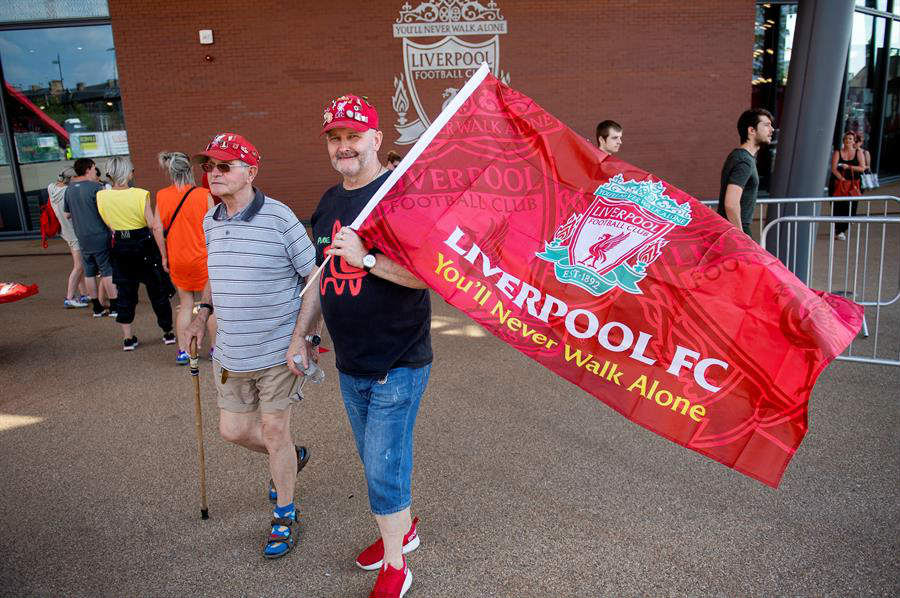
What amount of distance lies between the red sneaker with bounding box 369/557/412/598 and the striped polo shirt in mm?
1118

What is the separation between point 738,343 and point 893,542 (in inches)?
72.8

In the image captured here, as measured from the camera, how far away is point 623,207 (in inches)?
101

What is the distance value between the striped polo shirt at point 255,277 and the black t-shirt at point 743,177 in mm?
3733

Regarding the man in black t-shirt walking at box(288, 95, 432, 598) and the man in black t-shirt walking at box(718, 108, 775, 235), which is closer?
the man in black t-shirt walking at box(288, 95, 432, 598)

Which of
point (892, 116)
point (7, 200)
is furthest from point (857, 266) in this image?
point (7, 200)

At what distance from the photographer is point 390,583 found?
2.98 metres

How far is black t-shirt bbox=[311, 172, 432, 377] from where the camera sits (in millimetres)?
2814

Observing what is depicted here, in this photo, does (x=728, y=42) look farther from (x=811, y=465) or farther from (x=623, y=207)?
(x=623, y=207)

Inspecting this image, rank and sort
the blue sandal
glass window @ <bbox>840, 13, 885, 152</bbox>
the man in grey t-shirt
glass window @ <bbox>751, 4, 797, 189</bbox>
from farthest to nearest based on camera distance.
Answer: glass window @ <bbox>840, 13, 885, 152</bbox> → glass window @ <bbox>751, 4, 797, 189</bbox> → the man in grey t-shirt → the blue sandal

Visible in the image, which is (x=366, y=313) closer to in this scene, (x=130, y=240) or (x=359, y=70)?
(x=130, y=240)

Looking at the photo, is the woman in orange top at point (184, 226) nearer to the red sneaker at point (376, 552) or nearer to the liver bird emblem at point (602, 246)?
the red sneaker at point (376, 552)

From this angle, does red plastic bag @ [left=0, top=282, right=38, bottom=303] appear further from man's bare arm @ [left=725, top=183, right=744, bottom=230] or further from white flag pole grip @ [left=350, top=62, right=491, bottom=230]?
man's bare arm @ [left=725, top=183, right=744, bottom=230]

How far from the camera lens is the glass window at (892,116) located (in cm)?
1853

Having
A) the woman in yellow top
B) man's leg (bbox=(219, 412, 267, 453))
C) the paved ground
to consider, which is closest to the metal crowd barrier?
the paved ground
